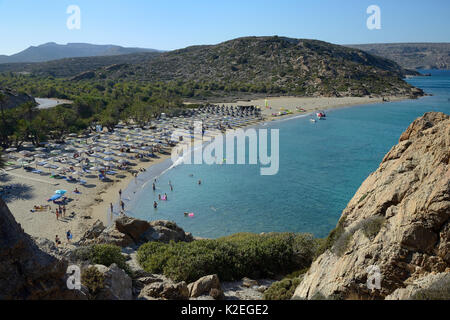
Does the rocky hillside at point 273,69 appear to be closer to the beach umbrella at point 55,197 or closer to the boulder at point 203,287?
the beach umbrella at point 55,197

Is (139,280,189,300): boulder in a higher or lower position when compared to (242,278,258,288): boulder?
higher

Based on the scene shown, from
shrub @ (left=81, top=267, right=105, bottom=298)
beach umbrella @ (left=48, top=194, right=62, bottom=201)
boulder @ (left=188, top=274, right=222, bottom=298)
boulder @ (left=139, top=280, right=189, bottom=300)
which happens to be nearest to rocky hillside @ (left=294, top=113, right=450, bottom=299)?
boulder @ (left=188, top=274, right=222, bottom=298)

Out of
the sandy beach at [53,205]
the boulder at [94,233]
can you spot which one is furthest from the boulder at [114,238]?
the sandy beach at [53,205]

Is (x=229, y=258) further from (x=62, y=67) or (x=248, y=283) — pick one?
(x=62, y=67)

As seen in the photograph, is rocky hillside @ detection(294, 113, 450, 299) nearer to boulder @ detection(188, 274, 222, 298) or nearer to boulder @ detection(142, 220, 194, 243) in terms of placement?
boulder @ detection(188, 274, 222, 298)
